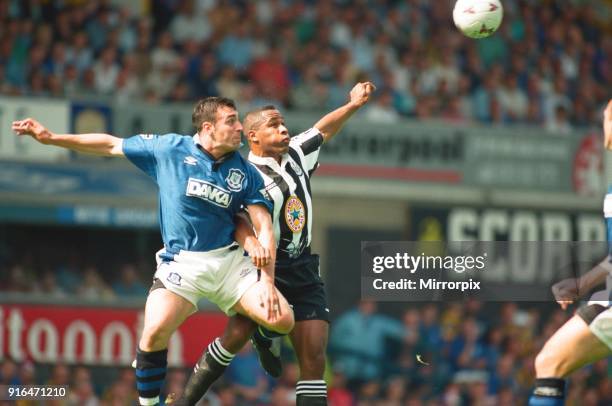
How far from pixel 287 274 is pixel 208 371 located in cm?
88

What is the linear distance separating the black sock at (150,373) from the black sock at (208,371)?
1.08ft

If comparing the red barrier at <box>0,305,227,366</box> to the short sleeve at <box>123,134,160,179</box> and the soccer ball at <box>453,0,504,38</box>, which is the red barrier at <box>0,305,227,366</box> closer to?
the soccer ball at <box>453,0,504,38</box>

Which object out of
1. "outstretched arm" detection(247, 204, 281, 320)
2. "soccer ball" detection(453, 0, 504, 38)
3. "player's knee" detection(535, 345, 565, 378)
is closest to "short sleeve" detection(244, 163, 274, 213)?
"outstretched arm" detection(247, 204, 281, 320)

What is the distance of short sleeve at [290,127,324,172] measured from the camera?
358 inches

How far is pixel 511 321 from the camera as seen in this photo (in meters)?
17.5

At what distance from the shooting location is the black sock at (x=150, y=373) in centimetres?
830

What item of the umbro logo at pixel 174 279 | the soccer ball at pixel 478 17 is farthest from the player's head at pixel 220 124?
the soccer ball at pixel 478 17

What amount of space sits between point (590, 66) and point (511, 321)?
5.97 meters

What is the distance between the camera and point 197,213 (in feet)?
27.6

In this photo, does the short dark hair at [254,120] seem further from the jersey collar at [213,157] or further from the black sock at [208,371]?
the black sock at [208,371]

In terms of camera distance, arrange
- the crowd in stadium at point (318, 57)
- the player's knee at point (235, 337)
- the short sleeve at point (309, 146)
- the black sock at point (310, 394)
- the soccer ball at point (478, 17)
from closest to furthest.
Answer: the black sock at point (310, 394) → the player's knee at point (235, 337) → the short sleeve at point (309, 146) → the soccer ball at point (478, 17) → the crowd in stadium at point (318, 57)

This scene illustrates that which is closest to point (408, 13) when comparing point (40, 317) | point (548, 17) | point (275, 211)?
point (548, 17)

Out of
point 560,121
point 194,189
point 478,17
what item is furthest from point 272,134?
point 560,121

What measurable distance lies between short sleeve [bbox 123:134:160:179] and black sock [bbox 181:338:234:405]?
1.35 metres
